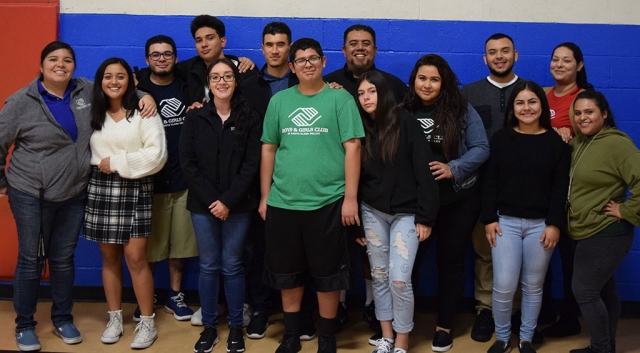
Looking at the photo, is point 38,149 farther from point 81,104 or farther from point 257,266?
point 257,266

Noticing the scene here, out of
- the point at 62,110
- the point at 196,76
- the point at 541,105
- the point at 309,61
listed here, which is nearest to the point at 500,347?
the point at 541,105

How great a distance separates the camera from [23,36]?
11.7ft

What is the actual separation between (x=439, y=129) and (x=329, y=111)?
0.58 m

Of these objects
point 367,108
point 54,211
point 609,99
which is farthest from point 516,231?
point 54,211

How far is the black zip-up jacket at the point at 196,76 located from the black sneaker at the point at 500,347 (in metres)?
2.02

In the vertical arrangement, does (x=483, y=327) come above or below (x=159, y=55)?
below

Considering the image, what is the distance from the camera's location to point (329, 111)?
275 centimetres

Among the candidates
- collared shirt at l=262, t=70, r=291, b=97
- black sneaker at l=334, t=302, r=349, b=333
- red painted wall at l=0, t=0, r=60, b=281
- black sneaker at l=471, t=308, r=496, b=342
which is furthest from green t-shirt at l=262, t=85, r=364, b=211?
red painted wall at l=0, t=0, r=60, b=281

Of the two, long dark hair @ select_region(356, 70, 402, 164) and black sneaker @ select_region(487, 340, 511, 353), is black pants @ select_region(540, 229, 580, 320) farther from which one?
long dark hair @ select_region(356, 70, 402, 164)

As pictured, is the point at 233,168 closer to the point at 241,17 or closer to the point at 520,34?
the point at 241,17

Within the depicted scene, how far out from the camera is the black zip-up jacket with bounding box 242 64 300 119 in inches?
124

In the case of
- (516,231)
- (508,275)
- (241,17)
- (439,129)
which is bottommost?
(508,275)

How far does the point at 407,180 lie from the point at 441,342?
→ 95 centimetres

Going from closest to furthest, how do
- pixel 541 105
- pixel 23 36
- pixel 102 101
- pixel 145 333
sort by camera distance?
1. pixel 541 105
2. pixel 102 101
3. pixel 145 333
4. pixel 23 36
